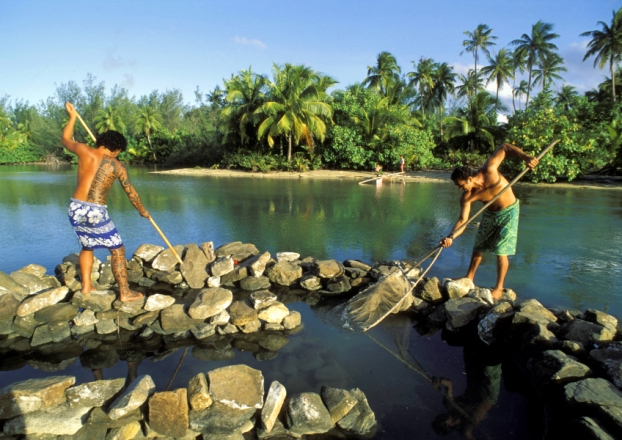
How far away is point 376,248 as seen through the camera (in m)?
7.75

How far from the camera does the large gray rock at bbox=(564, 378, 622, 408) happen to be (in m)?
2.83

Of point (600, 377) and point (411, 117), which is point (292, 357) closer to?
point (600, 377)

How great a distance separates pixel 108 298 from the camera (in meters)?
4.54

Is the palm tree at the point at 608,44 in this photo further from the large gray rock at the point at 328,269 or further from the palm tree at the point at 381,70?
the large gray rock at the point at 328,269

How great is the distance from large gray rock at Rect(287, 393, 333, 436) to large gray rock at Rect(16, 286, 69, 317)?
10.0 feet

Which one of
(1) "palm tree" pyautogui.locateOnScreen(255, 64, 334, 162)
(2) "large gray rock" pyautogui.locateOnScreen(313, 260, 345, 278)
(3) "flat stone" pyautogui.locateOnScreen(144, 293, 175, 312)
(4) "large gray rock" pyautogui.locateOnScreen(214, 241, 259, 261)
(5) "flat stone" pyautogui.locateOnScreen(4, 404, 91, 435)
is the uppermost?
(1) "palm tree" pyautogui.locateOnScreen(255, 64, 334, 162)

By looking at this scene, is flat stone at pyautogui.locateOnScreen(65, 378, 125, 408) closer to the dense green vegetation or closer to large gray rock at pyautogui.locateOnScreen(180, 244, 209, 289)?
large gray rock at pyautogui.locateOnScreen(180, 244, 209, 289)

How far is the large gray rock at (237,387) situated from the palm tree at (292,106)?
71.5 ft

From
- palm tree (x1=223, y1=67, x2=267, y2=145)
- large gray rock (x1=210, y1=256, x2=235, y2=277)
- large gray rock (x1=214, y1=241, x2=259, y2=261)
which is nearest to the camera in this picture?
large gray rock (x1=210, y1=256, x2=235, y2=277)

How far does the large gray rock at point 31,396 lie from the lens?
286 centimetres

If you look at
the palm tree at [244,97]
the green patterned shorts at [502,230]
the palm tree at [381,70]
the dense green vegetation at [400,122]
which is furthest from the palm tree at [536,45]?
the green patterned shorts at [502,230]

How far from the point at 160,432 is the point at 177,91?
63702 millimetres

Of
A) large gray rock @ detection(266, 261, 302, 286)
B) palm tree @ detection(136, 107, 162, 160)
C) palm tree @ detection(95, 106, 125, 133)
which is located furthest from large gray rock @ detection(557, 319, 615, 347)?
palm tree @ detection(95, 106, 125, 133)

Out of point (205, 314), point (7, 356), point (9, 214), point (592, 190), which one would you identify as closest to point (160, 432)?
point (205, 314)
